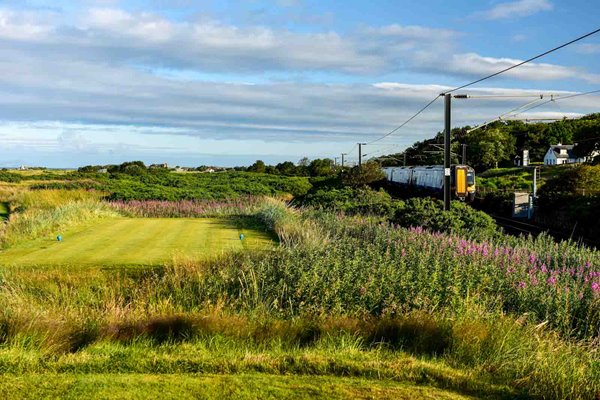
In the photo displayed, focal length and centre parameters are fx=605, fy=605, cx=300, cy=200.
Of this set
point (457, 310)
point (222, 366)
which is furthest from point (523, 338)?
point (222, 366)

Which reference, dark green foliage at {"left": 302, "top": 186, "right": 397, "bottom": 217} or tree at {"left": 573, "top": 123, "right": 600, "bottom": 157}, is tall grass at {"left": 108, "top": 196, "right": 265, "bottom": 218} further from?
tree at {"left": 573, "top": 123, "right": 600, "bottom": 157}

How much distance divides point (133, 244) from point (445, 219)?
852cm

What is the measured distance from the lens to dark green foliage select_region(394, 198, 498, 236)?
54.1 ft

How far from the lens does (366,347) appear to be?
284 inches

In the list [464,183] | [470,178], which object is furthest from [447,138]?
[470,178]

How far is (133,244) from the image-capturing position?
14297 mm

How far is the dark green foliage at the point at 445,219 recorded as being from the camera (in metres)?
16.5

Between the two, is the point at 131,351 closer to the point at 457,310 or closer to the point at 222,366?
the point at 222,366

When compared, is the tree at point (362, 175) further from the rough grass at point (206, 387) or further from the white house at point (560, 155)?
the white house at point (560, 155)

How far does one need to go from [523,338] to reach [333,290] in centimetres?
267

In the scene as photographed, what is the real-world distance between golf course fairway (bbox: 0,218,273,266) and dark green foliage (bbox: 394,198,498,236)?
458 cm

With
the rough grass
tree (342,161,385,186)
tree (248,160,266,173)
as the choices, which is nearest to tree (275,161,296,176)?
tree (248,160,266,173)

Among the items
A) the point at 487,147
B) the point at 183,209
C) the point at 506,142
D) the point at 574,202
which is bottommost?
the point at 183,209

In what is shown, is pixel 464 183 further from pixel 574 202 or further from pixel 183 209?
pixel 183 209
